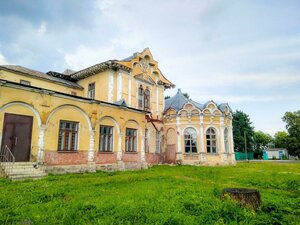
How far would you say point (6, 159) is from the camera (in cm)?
1205

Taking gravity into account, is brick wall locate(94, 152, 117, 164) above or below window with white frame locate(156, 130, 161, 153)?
below

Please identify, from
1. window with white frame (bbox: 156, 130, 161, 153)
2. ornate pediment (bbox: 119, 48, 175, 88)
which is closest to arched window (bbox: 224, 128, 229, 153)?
window with white frame (bbox: 156, 130, 161, 153)

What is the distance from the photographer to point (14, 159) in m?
12.2

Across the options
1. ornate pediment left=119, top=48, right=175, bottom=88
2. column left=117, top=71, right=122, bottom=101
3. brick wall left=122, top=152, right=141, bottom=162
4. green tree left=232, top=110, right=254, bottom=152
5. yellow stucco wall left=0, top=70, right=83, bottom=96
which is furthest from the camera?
green tree left=232, top=110, right=254, bottom=152

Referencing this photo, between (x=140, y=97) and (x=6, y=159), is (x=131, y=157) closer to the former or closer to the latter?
(x=140, y=97)

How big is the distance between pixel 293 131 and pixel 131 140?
57320mm

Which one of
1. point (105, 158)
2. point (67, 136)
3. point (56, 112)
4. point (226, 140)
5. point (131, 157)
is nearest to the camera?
point (56, 112)

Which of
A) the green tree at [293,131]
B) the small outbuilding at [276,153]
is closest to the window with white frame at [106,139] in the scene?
the small outbuilding at [276,153]

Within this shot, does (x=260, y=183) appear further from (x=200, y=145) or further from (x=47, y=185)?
(x=200, y=145)

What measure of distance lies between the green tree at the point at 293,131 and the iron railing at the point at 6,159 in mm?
62083

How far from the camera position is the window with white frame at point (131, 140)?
19197mm

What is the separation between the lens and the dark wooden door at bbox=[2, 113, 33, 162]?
12.3 metres

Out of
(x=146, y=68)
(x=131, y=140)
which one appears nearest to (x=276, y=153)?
(x=146, y=68)

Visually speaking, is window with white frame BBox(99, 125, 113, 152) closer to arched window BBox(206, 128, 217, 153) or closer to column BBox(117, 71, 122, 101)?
column BBox(117, 71, 122, 101)
